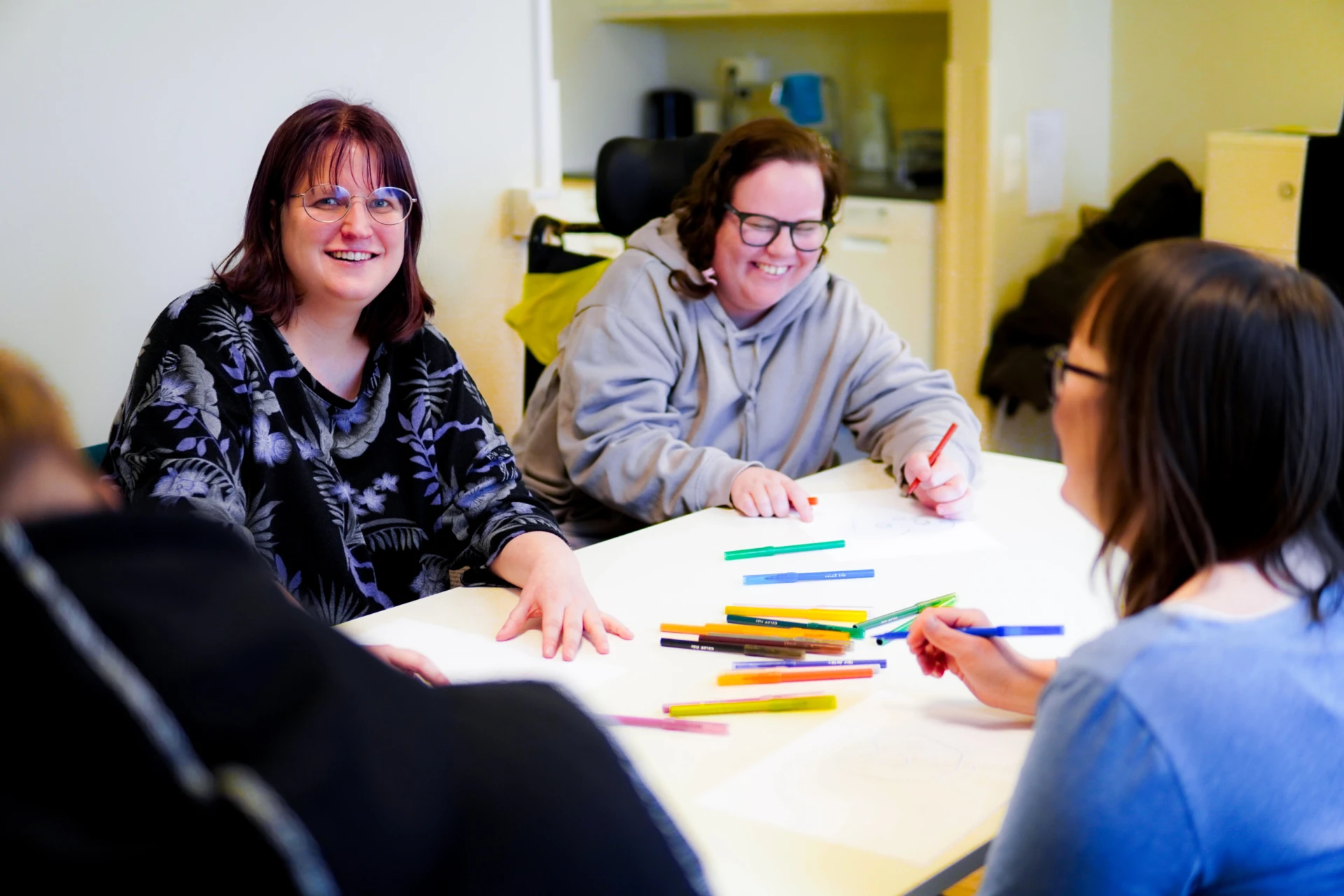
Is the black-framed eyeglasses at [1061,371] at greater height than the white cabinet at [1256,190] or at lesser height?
lesser

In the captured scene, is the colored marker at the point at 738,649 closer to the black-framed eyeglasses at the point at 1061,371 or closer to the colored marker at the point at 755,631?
the colored marker at the point at 755,631

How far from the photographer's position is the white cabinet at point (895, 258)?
3.91 metres

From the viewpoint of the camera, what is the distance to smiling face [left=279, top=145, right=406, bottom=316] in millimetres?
1656

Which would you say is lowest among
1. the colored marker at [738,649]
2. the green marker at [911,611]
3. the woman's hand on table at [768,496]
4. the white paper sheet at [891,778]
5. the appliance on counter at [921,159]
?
the white paper sheet at [891,778]

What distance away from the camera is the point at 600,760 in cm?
61

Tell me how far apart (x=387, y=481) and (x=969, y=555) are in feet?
2.59

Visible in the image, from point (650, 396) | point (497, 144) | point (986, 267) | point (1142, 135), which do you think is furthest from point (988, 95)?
point (650, 396)

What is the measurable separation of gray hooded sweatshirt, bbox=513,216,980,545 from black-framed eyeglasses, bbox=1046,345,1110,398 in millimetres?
972

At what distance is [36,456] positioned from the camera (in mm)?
480

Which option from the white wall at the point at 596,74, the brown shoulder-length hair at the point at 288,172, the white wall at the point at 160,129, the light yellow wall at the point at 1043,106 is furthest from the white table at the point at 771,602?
the white wall at the point at 596,74

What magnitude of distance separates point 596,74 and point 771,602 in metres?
3.70

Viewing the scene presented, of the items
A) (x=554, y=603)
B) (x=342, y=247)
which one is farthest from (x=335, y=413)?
(x=554, y=603)

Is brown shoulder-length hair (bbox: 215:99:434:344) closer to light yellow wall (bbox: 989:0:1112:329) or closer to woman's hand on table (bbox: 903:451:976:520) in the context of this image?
woman's hand on table (bbox: 903:451:976:520)

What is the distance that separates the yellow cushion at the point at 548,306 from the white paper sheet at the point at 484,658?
3.74 feet
